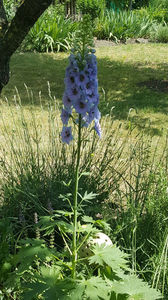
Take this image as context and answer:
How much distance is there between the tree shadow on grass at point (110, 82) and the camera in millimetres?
6570

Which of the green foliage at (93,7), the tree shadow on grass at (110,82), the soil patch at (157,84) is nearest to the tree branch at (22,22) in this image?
the tree shadow on grass at (110,82)

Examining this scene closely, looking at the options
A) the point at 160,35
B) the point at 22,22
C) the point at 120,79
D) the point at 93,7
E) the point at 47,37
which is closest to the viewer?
the point at 22,22

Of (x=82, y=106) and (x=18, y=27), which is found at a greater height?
(x=18, y=27)

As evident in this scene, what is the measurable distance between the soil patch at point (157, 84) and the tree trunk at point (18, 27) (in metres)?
4.75

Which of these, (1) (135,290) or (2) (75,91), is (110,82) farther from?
(1) (135,290)

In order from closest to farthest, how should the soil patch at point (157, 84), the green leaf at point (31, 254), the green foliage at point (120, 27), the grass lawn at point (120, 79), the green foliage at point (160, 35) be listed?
1. the green leaf at point (31, 254)
2. the grass lawn at point (120, 79)
3. the soil patch at point (157, 84)
4. the green foliage at point (120, 27)
5. the green foliage at point (160, 35)

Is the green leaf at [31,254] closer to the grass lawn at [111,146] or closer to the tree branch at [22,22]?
the grass lawn at [111,146]

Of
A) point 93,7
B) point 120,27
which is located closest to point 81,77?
point 120,27

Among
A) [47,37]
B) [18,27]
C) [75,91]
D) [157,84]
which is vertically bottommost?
[157,84]

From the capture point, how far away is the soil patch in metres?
7.73

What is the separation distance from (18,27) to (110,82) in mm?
5041

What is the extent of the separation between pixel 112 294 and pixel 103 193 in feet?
Result: 4.34

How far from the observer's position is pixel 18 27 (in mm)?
3246

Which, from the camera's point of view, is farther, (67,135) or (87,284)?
(67,135)
